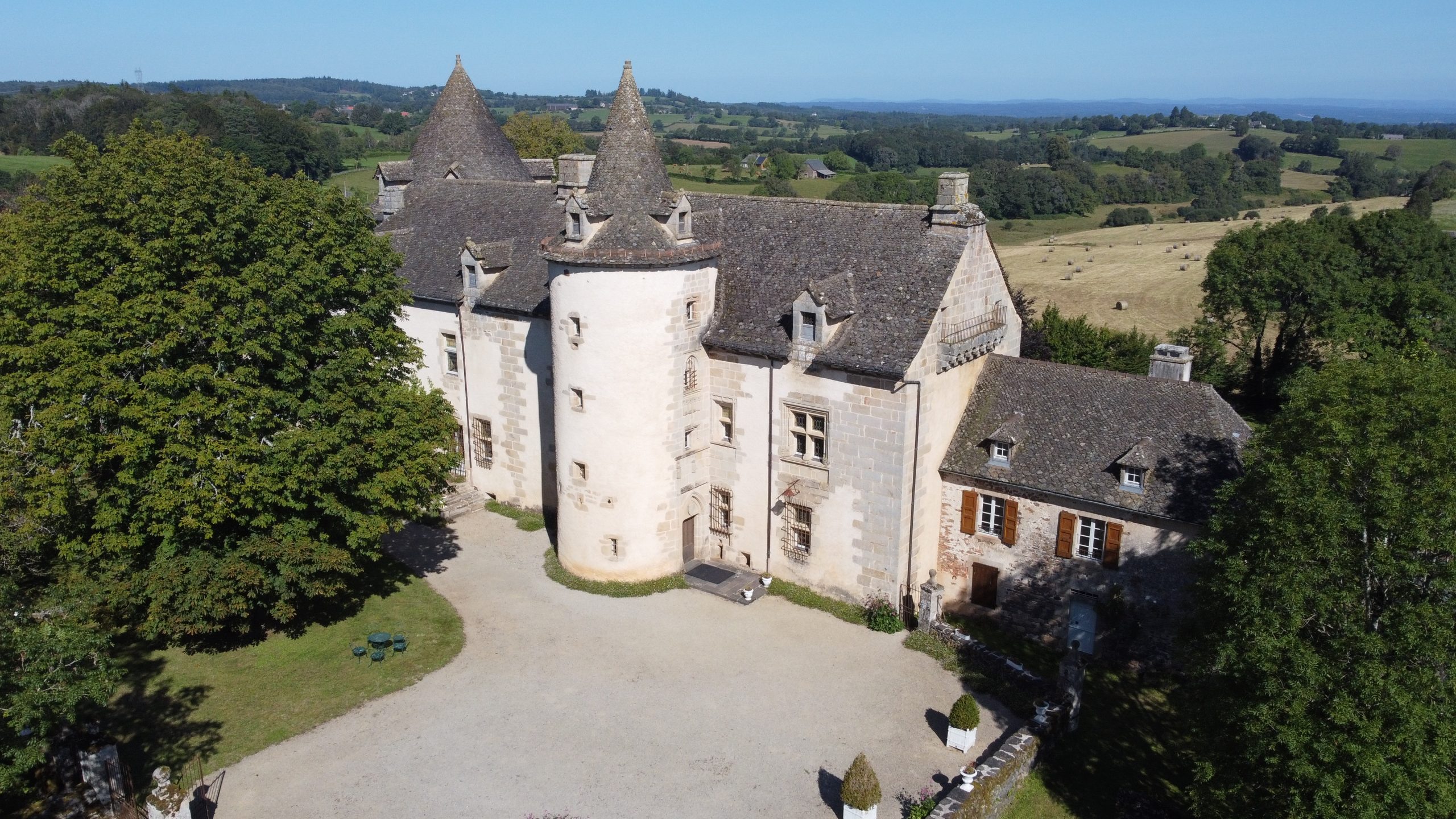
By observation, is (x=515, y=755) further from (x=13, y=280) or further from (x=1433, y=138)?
(x=1433, y=138)

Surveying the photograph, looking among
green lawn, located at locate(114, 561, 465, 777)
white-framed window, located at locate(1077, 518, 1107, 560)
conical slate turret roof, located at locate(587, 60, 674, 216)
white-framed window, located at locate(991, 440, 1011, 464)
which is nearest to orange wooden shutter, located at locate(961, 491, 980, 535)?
white-framed window, located at locate(991, 440, 1011, 464)

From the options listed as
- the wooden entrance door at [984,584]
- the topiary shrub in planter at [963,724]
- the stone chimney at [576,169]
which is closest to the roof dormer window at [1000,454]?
the wooden entrance door at [984,584]

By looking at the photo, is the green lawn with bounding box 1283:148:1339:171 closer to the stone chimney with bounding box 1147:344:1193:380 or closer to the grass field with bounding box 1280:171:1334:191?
the grass field with bounding box 1280:171:1334:191

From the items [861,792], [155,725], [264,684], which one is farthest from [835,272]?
[155,725]

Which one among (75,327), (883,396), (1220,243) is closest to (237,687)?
(75,327)

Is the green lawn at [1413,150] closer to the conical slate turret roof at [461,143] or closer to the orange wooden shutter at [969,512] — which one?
the conical slate turret roof at [461,143]
